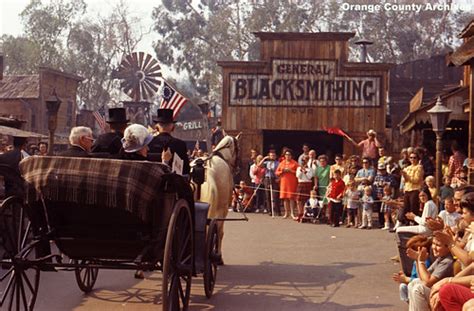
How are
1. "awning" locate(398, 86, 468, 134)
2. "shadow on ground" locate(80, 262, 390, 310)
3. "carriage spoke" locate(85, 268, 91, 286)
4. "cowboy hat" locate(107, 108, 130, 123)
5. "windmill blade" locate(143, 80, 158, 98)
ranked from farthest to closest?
"windmill blade" locate(143, 80, 158, 98)
"awning" locate(398, 86, 468, 134)
"carriage spoke" locate(85, 268, 91, 286)
"cowboy hat" locate(107, 108, 130, 123)
"shadow on ground" locate(80, 262, 390, 310)

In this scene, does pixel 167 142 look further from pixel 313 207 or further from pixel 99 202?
pixel 313 207

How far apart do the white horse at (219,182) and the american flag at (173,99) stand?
783 centimetres

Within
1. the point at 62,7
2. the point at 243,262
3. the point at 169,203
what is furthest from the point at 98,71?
the point at 169,203

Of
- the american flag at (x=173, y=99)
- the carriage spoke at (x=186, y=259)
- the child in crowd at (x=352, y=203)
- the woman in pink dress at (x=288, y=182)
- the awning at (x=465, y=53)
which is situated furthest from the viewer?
the american flag at (x=173, y=99)

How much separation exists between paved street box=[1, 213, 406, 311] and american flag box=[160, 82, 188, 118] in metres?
6.16

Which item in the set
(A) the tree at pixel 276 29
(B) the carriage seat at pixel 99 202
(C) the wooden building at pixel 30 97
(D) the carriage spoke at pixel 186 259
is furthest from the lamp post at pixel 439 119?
(A) the tree at pixel 276 29

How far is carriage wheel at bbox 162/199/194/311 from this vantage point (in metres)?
6.41

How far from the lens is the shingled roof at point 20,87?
4422cm

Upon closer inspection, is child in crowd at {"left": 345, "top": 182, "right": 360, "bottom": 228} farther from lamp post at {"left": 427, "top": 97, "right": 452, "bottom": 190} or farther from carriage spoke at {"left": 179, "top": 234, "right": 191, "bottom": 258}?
carriage spoke at {"left": 179, "top": 234, "right": 191, "bottom": 258}

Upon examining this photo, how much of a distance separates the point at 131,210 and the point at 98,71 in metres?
56.1

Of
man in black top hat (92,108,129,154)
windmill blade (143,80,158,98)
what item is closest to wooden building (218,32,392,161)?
windmill blade (143,80,158,98)

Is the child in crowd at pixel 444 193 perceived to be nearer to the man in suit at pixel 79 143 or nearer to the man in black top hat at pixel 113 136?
the man in black top hat at pixel 113 136

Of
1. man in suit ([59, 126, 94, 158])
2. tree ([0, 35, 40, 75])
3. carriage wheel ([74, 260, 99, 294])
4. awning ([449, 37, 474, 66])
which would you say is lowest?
carriage wheel ([74, 260, 99, 294])

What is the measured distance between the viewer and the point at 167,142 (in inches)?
336
